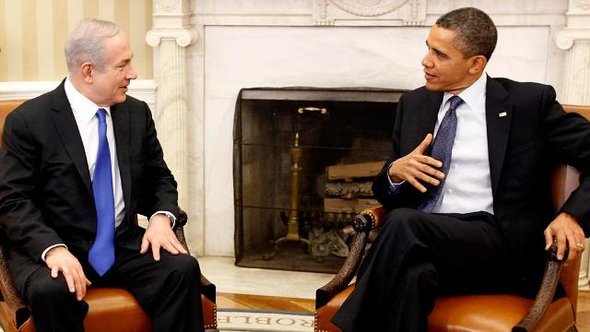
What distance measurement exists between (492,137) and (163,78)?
2185 mm

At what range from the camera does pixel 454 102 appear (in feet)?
9.77

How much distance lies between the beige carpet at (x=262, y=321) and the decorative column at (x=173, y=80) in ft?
3.21

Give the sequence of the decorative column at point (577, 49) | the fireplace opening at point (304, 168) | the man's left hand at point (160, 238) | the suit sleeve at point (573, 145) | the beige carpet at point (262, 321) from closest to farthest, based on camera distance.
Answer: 1. the suit sleeve at point (573, 145)
2. the man's left hand at point (160, 238)
3. the beige carpet at point (262, 321)
4. the decorative column at point (577, 49)
5. the fireplace opening at point (304, 168)

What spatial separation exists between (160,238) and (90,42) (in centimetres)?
65

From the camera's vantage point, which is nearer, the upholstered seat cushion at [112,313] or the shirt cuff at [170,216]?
the upholstered seat cushion at [112,313]

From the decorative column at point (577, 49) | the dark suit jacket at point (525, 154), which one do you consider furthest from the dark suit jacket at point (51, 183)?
the decorative column at point (577, 49)

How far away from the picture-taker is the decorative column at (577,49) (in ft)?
13.3

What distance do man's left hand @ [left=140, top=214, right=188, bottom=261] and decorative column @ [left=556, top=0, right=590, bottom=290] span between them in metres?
2.13

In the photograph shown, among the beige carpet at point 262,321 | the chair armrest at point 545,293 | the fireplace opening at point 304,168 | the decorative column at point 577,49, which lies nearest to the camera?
the chair armrest at point 545,293

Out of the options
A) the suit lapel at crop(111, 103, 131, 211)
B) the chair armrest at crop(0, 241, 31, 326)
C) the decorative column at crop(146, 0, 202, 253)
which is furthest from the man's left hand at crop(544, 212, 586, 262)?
the decorative column at crop(146, 0, 202, 253)

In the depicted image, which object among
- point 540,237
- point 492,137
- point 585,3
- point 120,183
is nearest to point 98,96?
point 120,183

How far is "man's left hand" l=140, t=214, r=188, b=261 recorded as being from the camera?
9.20 ft

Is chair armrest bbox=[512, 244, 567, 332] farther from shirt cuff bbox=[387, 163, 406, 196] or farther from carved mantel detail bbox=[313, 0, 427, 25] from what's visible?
carved mantel detail bbox=[313, 0, 427, 25]

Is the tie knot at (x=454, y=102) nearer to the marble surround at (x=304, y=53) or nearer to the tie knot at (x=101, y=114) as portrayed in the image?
the tie knot at (x=101, y=114)
